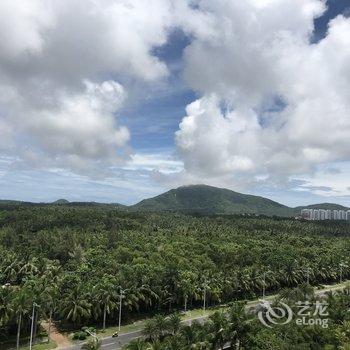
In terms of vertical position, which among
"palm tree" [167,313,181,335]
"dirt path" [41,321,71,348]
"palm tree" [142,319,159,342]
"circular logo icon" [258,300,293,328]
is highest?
"circular logo icon" [258,300,293,328]

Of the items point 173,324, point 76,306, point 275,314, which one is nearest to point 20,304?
point 76,306

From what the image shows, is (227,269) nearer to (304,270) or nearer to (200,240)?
(304,270)

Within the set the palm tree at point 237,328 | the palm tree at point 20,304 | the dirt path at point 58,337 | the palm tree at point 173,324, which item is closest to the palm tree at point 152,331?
the palm tree at point 173,324

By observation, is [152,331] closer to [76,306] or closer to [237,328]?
Answer: [237,328]

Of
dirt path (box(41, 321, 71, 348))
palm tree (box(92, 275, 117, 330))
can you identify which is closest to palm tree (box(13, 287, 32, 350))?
dirt path (box(41, 321, 71, 348))

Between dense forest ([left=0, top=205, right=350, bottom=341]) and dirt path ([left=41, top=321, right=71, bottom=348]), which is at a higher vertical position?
dense forest ([left=0, top=205, right=350, bottom=341])

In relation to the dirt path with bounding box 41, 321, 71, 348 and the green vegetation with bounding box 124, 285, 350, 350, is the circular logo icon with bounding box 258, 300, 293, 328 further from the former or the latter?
the dirt path with bounding box 41, 321, 71, 348
